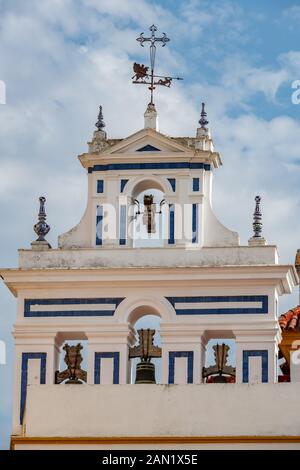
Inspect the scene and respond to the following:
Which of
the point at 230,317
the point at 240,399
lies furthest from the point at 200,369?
the point at 240,399

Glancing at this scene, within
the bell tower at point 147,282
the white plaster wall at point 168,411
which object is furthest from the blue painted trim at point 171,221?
the white plaster wall at point 168,411

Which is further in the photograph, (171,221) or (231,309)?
(171,221)

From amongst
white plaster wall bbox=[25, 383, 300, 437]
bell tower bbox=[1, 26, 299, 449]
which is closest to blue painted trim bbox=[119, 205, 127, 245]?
bell tower bbox=[1, 26, 299, 449]

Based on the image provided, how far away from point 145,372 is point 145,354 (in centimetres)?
80

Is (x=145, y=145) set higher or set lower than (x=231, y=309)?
higher

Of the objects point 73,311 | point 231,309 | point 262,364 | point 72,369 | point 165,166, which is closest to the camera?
point 262,364

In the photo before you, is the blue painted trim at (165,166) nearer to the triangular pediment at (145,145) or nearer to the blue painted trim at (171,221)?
the triangular pediment at (145,145)

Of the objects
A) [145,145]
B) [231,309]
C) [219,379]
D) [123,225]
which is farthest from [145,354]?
[145,145]

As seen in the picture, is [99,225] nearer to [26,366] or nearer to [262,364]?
[26,366]

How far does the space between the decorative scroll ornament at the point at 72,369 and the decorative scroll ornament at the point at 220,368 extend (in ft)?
7.59

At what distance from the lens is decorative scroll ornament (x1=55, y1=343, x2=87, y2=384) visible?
4881 cm

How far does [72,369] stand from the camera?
48969mm

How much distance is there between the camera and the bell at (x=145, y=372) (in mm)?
47559

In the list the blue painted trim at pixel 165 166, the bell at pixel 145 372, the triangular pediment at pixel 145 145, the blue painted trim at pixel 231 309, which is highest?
the triangular pediment at pixel 145 145
